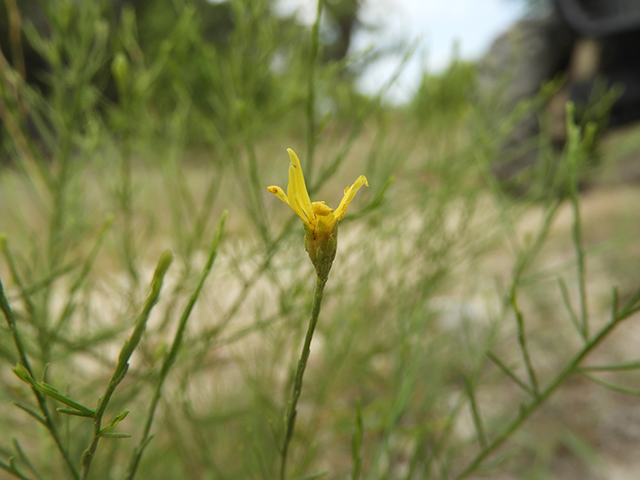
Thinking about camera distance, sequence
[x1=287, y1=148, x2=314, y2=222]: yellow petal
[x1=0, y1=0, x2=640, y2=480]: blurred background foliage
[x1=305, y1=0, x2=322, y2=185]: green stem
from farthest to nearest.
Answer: [x1=0, y1=0, x2=640, y2=480]: blurred background foliage
[x1=305, y1=0, x2=322, y2=185]: green stem
[x1=287, y1=148, x2=314, y2=222]: yellow petal

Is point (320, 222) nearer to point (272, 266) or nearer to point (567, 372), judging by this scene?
point (567, 372)

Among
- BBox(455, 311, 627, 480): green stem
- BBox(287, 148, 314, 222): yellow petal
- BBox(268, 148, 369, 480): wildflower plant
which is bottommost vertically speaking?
BBox(455, 311, 627, 480): green stem

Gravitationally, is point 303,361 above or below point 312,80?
below

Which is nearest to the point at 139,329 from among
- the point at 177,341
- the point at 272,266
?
the point at 177,341

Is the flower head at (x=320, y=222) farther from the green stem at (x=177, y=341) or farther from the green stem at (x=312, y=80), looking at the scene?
the green stem at (x=312, y=80)

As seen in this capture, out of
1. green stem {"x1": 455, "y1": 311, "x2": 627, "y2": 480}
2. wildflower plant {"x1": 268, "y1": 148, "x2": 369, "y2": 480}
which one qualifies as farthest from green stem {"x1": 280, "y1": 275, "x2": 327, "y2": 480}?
green stem {"x1": 455, "y1": 311, "x2": 627, "y2": 480}

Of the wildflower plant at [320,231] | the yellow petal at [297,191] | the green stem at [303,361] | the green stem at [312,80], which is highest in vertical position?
the green stem at [312,80]

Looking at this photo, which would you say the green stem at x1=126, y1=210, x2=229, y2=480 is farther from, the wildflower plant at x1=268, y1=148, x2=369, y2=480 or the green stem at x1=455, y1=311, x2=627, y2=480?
the green stem at x1=455, y1=311, x2=627, y2=480

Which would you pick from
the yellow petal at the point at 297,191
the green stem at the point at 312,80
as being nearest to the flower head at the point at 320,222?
the yellow petal at the point at 297,191

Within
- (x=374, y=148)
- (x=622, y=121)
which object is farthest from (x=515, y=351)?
(x=622, y=121)
